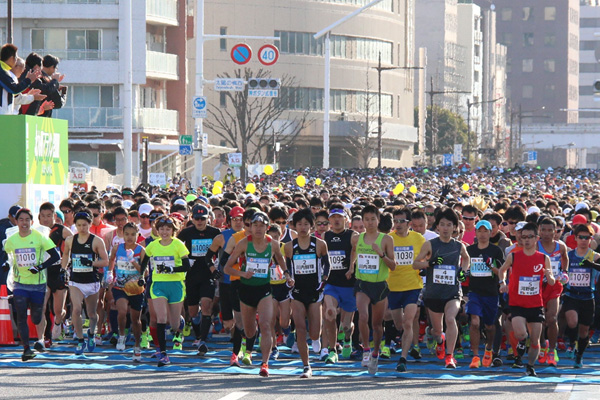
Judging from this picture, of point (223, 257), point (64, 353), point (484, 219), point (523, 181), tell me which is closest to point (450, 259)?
point (484, 219)

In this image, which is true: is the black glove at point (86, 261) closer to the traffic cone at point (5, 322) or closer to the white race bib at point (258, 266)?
the traffic cone at point (5, 322)

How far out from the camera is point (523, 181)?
5231 centimetres

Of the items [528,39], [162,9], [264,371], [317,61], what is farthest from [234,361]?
[528,39]

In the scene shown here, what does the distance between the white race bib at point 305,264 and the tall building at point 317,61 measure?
7238 cm

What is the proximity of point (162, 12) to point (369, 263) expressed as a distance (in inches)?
2021

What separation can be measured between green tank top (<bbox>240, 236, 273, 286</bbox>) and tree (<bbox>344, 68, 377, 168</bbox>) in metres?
78.8

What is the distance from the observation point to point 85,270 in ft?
50.6

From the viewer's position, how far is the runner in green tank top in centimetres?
1434

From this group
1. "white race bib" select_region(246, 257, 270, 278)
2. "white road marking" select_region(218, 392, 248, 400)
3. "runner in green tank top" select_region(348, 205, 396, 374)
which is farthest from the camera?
"runner in green tank top" select_region(348, 205, 396, 374)

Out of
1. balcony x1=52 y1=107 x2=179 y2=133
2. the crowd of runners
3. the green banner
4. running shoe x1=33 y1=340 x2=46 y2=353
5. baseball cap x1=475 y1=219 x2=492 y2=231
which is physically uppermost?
balcony x1=52 y1=107 x2=179 y2=133

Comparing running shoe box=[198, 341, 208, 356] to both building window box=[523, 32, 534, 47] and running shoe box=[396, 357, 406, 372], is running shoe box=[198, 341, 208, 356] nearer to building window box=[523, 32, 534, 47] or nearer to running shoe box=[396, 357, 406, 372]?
running shoe box=[396, 357, 406, 372]

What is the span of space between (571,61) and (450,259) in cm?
18982

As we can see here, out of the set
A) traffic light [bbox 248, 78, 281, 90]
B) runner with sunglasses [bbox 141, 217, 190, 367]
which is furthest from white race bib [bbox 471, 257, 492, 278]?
traffic light [bbox 248, 78, 281, 90]

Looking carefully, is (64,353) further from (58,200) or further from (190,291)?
(58,200)
